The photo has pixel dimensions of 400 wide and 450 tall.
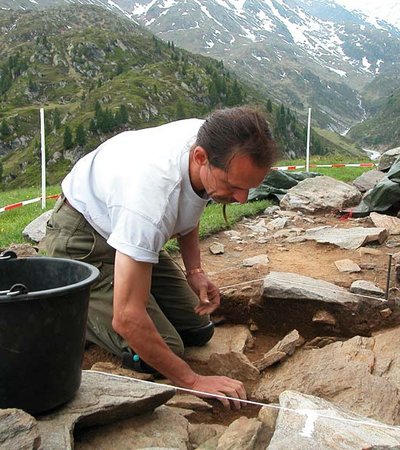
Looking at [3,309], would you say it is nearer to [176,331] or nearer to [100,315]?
[100,315]

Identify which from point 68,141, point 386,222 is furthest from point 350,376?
point 68,141

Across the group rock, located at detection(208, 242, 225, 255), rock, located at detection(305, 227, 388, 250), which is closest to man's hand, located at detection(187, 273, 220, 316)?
rock, located at detection(208, 242, 225, 255)

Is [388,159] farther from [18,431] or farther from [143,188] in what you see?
[18,431]

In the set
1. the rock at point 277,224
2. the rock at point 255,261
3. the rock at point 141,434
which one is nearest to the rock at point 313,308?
the rock at point 255,261

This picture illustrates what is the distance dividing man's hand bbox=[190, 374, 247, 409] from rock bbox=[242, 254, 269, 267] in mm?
2732

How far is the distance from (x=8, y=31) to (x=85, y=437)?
6961 inches

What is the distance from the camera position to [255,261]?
5.97 metres

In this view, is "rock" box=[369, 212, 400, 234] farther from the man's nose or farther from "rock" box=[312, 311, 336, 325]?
the man's nose

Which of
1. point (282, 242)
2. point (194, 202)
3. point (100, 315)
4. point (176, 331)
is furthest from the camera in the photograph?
point (282, 242)

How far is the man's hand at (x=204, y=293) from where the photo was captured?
12.2ft

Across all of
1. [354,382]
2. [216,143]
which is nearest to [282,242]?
[354,382]

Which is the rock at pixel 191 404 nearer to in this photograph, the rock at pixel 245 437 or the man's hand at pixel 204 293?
the rock at pixel 245 437

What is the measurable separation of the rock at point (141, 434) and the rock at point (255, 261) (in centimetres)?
314

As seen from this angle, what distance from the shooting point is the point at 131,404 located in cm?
260
